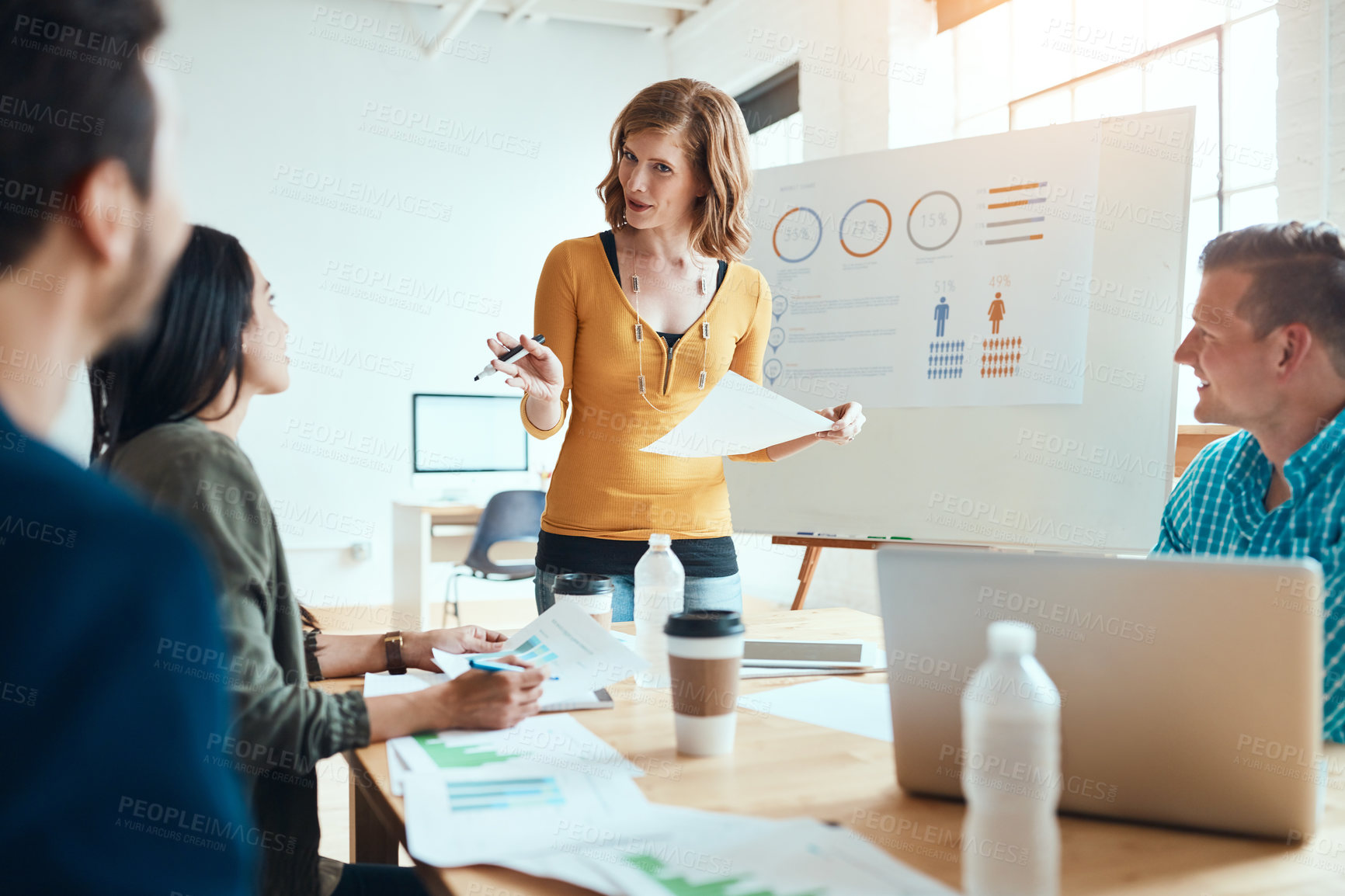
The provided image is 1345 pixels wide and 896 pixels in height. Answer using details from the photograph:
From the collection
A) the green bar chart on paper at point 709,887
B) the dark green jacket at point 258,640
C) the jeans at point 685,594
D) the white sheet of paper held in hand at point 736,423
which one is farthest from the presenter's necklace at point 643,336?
the green bar chart on paper at point 709,887

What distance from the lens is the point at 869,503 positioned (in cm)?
261

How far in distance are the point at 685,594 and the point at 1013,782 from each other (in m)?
1.04

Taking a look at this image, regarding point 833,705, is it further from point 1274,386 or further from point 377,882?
point 1274,386

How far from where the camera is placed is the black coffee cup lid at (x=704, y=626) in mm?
866

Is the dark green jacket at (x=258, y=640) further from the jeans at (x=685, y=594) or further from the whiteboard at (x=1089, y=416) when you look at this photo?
the whiteboard at (x=1089, y=416)

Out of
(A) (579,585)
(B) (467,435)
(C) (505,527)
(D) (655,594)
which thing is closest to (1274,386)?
(D) (655,594)

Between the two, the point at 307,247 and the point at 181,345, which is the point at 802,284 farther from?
the point at 307,247

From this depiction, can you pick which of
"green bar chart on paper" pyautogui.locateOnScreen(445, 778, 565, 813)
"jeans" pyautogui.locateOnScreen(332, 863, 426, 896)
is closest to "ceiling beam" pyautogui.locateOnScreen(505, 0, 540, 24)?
"jeans" pyautogui.locateOnScreen(332, 863, 426, 896)

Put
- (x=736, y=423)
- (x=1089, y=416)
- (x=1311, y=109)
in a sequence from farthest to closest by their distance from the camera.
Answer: (x=1311, y=109)
(x=1089, y=416)
(x=736, y=423)

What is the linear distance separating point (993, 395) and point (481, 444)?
334 cm

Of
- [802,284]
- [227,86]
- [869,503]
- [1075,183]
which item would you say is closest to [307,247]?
[227,86]

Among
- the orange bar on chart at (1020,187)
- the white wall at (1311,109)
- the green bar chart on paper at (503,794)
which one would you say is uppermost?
the white wall at (1311,109)

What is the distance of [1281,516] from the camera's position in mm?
1241

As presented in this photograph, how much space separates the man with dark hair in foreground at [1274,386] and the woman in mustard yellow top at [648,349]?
0.57 meters
